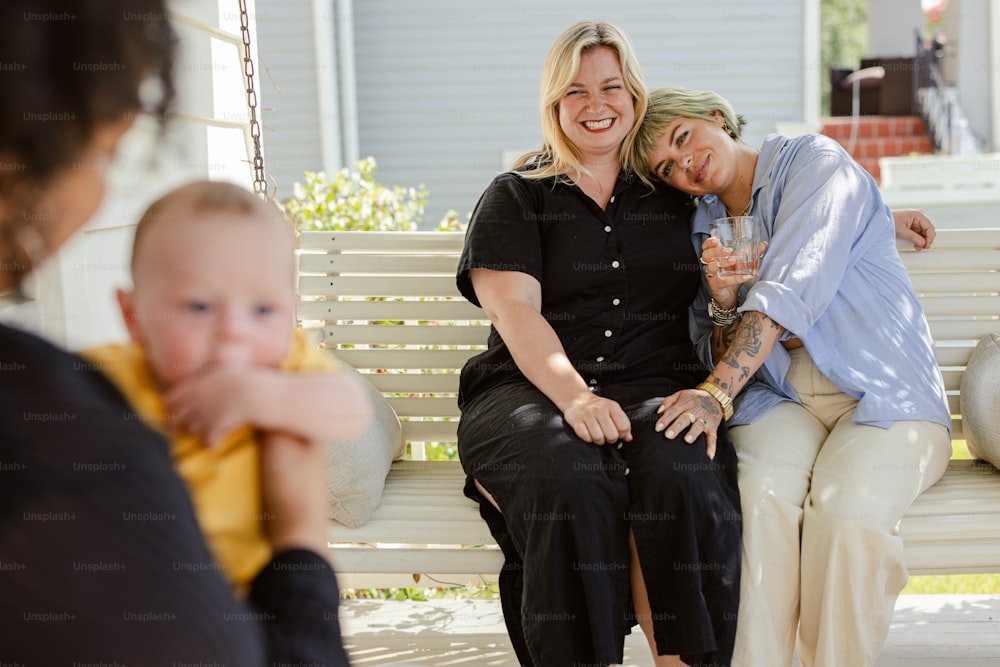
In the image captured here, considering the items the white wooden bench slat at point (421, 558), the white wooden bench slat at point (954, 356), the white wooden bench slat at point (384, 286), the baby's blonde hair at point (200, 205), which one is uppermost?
the baby's blonde hair at point (200, 205)

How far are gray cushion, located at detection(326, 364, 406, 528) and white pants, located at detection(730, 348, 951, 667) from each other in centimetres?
88

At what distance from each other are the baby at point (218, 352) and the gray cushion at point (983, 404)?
8.01ft

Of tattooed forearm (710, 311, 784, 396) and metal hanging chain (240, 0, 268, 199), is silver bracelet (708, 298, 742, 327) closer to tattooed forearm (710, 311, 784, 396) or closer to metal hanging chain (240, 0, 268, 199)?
tattooed forearm (710, 311, 784, 396)

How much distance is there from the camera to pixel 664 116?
277 cm

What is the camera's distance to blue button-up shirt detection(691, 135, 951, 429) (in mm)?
2479

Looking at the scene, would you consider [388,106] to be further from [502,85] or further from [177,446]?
[177,446]

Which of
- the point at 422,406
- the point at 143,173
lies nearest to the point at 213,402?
the point at 143,173

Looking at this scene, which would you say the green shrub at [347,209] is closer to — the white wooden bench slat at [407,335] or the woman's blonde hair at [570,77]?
the white wooden bench slat at [407,335]

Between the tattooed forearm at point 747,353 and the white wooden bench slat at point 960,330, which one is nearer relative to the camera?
the tattooed forearm at point 747,353

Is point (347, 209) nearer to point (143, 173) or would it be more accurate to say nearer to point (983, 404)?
point (983, 404)

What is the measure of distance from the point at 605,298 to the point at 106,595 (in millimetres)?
2255

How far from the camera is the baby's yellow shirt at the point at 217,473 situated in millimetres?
571

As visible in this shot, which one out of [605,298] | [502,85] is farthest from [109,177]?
[502,85]

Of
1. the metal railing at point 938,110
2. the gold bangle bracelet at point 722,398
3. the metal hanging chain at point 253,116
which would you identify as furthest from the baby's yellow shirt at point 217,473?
the metal railing at point 938,110
